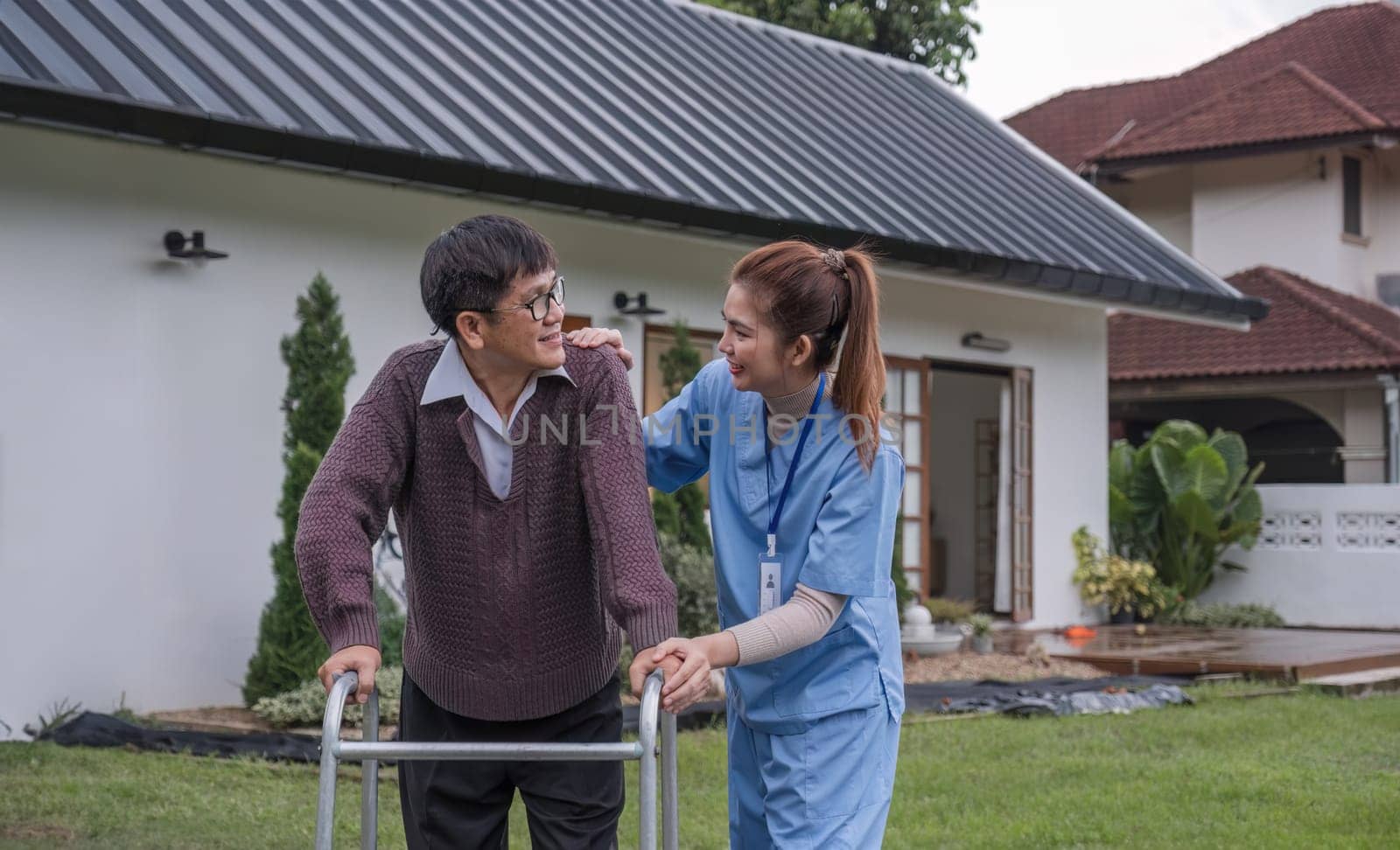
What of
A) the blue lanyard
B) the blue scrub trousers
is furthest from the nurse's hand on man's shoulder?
the blue scrub trousers

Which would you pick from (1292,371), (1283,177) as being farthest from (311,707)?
(1283,177)

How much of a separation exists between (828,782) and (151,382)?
595 cm

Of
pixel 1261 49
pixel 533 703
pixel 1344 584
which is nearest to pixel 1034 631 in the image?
pixel 1344 584

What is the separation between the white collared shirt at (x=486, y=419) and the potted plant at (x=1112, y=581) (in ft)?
40.8

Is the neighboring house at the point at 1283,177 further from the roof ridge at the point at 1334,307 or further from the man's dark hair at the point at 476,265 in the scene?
the man's dark hair at the point at 476,265

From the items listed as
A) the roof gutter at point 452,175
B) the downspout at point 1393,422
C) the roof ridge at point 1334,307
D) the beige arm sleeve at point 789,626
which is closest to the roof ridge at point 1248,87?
the roof ridge at point 1334,307

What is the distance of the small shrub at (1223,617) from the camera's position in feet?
50.0

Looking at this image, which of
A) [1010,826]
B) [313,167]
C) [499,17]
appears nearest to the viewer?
[1010,826]

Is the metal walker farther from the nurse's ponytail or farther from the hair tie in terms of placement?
the hair tie

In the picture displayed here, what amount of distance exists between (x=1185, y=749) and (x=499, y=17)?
23.2 feet

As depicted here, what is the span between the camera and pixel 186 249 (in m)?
8.16

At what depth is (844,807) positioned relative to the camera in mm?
2984

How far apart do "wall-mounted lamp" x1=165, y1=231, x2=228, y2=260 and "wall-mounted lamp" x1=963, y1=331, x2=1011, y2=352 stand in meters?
6.99

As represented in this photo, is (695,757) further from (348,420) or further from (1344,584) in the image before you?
(1344,584)
